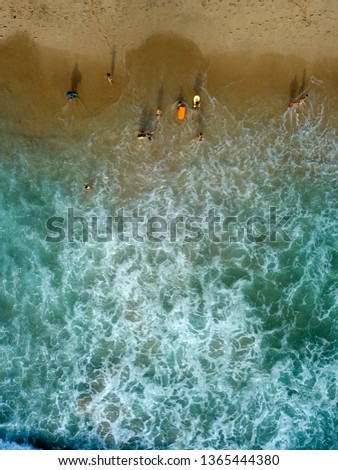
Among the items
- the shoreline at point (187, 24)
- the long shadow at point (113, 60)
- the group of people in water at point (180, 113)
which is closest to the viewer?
the shoreline at point (187, 24)

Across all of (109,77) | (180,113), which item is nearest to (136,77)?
(109,77)

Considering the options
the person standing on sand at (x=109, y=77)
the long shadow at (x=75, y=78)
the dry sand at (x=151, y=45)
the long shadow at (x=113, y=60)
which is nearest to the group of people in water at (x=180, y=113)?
the dry sand at (x=151, y=45)

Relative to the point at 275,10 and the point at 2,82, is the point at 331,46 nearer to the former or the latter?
the point at 275,10

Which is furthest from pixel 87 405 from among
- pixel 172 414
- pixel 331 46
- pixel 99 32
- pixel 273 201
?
pixel 331 46

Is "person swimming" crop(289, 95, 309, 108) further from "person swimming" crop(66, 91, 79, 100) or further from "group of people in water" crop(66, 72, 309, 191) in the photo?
"person swimming" crop(66, 91, 79, 100)

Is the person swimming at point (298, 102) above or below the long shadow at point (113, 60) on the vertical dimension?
below

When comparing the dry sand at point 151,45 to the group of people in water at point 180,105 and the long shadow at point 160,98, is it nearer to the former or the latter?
the group of people in water at point 180,105

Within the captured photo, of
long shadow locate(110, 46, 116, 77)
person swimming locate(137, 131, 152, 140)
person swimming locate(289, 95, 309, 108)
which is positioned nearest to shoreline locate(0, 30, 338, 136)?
long shadow locate(110, 46, 116, 77)
